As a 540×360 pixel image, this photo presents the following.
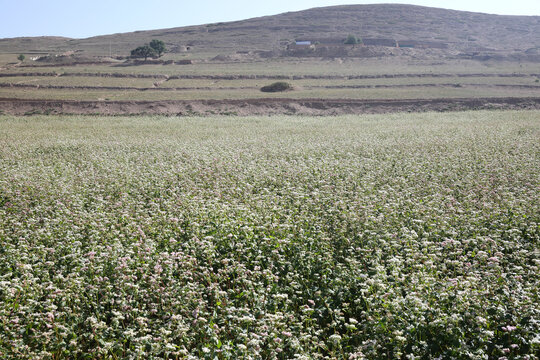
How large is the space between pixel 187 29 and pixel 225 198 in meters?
183

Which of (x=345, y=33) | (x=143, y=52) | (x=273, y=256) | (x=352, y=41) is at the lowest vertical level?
(x=273, y=256)

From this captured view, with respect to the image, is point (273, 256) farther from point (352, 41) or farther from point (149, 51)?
point (352, 41)

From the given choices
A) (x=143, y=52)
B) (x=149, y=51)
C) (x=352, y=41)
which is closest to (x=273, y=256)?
(x=143, y=52)

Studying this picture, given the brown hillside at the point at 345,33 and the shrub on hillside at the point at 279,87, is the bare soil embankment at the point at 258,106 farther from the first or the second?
the brown hillside at the point at 345,33

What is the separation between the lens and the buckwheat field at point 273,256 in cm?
542

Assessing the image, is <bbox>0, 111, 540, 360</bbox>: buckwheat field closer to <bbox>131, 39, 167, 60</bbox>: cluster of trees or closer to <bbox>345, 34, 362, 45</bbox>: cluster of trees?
<bbox>131, 39, 167, 60</bbox>: cluster of trees

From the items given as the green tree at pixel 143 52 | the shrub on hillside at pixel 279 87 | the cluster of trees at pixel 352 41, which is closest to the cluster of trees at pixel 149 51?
the green tree at pixel 143 52

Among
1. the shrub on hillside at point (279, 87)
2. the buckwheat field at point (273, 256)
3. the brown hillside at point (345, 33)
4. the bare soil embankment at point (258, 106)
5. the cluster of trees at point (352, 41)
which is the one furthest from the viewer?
the brown hillside at point (345, 33)

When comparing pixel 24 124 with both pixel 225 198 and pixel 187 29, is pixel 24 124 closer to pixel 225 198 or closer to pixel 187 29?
pixel 225 198

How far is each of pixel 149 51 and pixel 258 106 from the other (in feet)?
234

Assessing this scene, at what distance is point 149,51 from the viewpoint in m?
112

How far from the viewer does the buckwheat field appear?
17.8 ft

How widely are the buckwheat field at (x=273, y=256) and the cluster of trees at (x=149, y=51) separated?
9752 cm

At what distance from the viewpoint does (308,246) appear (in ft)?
28.2
